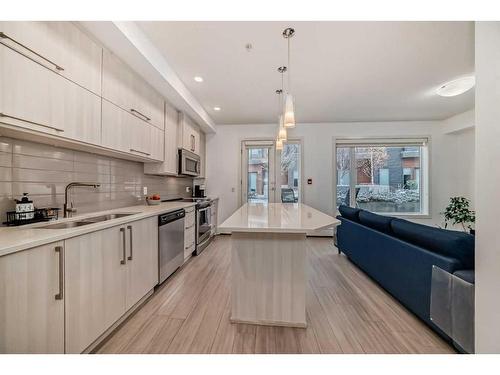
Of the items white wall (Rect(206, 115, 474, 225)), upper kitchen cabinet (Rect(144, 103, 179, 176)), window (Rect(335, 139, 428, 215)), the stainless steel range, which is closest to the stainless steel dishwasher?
the stainless steel range

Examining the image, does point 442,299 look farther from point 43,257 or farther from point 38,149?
point 38,149

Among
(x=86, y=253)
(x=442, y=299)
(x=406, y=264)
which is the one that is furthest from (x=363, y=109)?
(x=86, y=253)

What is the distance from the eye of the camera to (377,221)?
239 centimetres

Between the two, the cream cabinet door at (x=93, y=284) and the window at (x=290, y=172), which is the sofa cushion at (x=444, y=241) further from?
the window at (x=290, y=172)

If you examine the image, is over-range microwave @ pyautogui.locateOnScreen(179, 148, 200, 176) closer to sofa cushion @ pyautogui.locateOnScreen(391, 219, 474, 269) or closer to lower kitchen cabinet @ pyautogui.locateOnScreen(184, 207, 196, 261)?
lower kitchen cabinet @ pyautogui.locateOnScreen(184, 207, 196, 261)

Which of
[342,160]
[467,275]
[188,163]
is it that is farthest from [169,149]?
[342,160]

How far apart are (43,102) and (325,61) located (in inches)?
104

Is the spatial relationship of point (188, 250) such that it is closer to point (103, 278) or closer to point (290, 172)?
point (103, 278)

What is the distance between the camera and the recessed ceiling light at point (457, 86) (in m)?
2.83

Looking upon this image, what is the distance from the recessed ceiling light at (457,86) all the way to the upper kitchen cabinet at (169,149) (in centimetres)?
403

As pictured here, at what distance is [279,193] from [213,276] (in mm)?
2812

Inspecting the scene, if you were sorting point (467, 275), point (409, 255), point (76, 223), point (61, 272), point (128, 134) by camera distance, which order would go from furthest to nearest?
point (128, 134) < point (409, 255) < point (76, 223) < point (467, 275) < point (61, 272)

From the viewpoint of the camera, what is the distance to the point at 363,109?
412 centimetres

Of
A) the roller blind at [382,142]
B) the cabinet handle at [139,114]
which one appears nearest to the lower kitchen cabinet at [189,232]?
the cabinet handle at [139,114]
